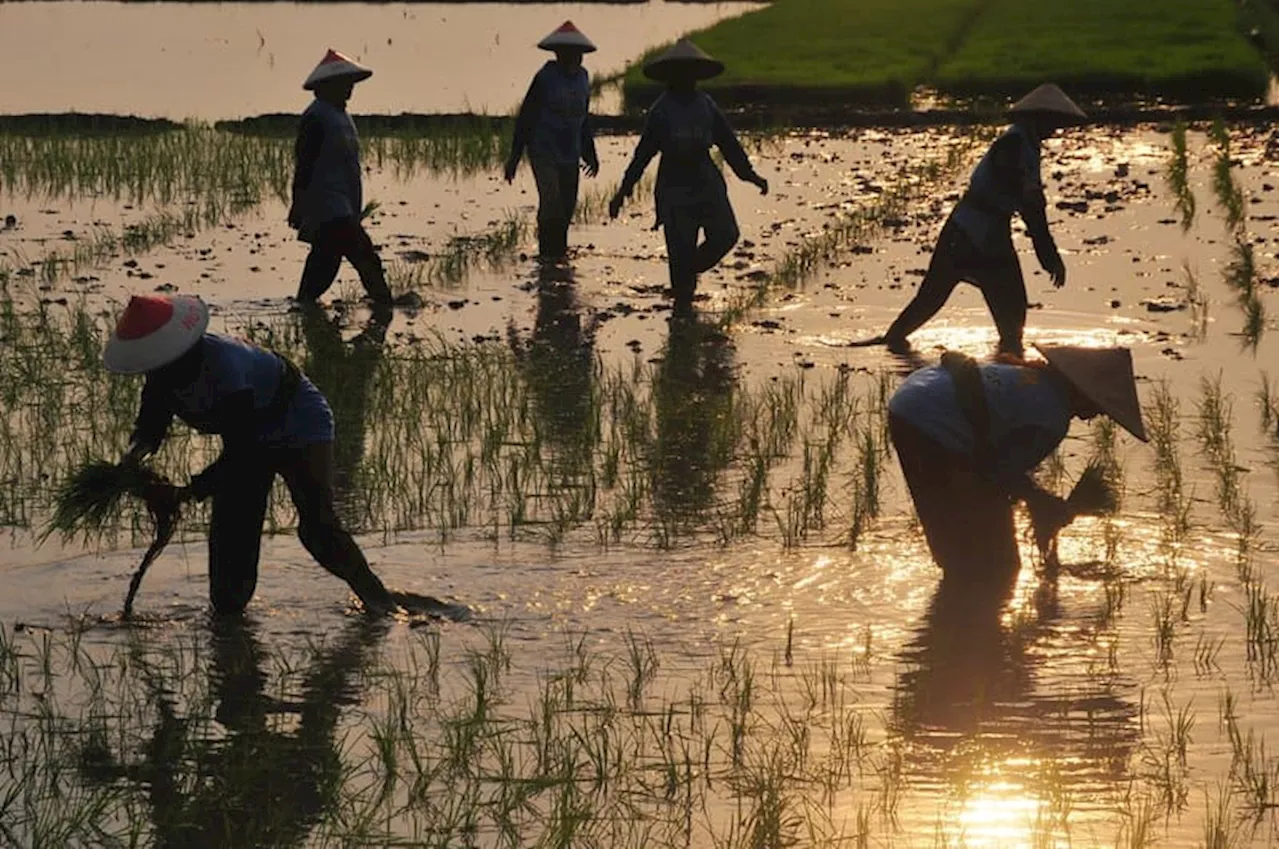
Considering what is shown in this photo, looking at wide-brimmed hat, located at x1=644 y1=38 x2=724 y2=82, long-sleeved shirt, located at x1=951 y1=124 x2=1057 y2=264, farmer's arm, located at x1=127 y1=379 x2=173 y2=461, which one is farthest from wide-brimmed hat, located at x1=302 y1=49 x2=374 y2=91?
farmer's arm, located at x1=127 y1=379 x2=173 y2=461

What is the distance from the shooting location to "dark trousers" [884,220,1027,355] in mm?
10539

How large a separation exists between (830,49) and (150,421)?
19.6 m

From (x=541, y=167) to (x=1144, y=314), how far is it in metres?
3.58

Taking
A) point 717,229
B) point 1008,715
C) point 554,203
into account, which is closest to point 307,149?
point 717,229

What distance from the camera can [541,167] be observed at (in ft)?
45.8

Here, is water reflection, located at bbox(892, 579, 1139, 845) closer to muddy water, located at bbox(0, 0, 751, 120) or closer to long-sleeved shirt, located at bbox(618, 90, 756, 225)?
long-sleeved shirt, located at bbox(618, 90, 756, 225)

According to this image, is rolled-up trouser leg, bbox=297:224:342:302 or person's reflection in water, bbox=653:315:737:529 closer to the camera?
person's reflection in water, bbox=653:315:737:529

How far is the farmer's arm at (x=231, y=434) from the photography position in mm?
6543

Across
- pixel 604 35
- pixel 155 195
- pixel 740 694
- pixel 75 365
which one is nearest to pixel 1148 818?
pixel 740 694

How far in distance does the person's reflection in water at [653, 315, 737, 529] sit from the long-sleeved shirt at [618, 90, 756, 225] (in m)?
0.66

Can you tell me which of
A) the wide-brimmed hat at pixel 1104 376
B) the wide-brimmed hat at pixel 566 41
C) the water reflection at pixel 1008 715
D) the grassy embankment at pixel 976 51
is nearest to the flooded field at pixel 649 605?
the water reflection at pixel 1008 715

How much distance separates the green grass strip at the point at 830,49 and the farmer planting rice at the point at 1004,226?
11509 millimetres

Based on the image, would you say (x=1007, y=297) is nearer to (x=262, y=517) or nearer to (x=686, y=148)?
(x=686, y=148)

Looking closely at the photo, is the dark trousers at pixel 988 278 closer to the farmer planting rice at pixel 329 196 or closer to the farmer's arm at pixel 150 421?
the farmer planting rice at pixel 329 196
